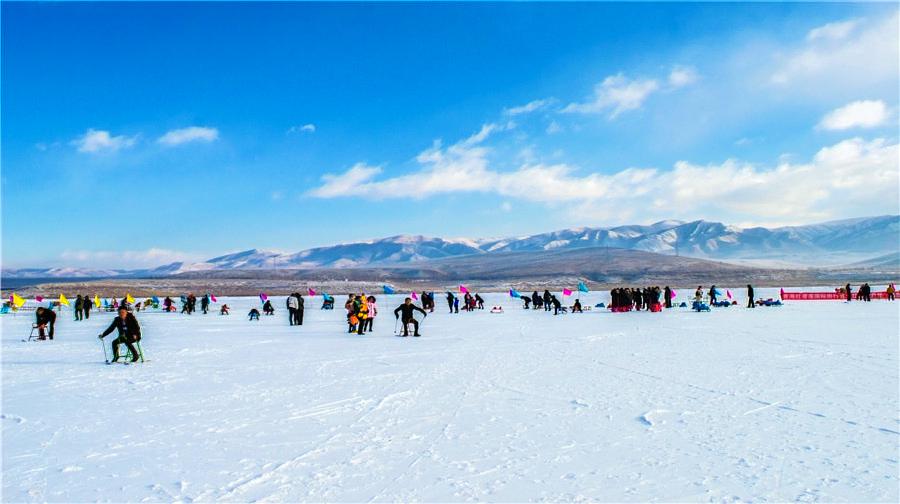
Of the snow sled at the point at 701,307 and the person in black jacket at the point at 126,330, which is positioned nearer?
the person in black jacket at the point at 126,330

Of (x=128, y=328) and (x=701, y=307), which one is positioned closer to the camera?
(x=128, y=328)

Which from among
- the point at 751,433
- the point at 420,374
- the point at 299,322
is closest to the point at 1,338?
the point at 299,322

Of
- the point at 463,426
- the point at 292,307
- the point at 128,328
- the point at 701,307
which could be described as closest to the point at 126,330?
the point at 128,328

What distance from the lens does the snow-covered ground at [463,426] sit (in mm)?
5445

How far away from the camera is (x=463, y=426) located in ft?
24.6

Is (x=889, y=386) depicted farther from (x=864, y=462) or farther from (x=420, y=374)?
(x=420, y=374)

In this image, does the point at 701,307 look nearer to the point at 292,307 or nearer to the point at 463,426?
the point at 292,307

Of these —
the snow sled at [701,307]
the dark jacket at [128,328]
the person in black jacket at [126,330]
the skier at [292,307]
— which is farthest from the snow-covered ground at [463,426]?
the snow sled at [701,307]

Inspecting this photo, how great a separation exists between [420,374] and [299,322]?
53.7 ft

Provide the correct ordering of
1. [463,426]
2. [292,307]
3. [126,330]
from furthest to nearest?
1. [292,307]
2. [126,330]
3. [463,426]

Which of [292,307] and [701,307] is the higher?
[292,307]

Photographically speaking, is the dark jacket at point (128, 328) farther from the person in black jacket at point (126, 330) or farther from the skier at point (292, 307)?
the skier at point (292, 307)

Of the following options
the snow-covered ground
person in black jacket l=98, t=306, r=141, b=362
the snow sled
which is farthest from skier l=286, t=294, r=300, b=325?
the snow sled

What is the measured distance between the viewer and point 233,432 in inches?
292
